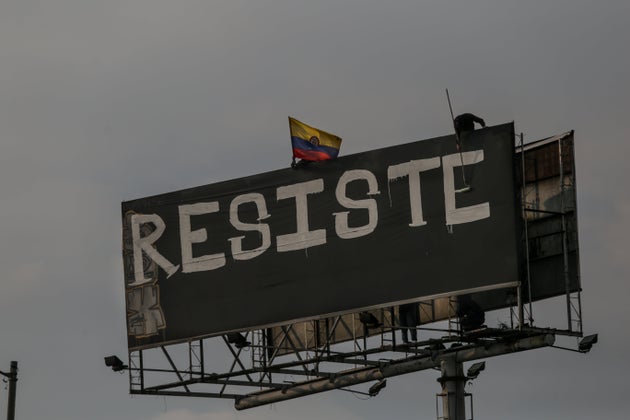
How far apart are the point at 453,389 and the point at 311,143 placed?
6.81 m

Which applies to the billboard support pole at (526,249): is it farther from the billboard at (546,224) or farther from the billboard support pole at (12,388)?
the billboard support pole at (12,388)

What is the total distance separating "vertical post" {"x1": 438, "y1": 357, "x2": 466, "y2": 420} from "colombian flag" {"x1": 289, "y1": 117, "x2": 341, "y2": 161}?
574 centimetres

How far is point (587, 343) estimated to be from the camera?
48688mm

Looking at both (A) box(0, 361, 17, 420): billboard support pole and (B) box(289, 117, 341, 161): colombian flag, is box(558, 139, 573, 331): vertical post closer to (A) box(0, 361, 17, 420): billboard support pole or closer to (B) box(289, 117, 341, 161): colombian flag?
(B) box(289, 117, 341, 161): colombian flag

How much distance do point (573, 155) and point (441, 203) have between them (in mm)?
3077

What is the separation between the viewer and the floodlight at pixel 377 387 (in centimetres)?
5222

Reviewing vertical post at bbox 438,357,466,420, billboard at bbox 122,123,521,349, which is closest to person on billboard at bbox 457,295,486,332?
billboard at bbox 122,123,521,349

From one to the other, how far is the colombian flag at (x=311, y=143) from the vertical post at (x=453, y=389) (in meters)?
5.74

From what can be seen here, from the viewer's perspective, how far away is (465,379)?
5091cm

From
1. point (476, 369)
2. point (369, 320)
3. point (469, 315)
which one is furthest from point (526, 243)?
point (369, 320)

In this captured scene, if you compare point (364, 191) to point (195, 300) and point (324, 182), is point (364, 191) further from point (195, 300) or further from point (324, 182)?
point (195, 300)

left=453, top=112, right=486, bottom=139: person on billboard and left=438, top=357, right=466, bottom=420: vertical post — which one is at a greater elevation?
left=453, top=112, right=486, bottom=139: person on billboard

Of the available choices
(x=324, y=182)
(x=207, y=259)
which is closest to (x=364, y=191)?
(x=324, y=182)

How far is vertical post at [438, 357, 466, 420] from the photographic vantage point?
50.8 m
